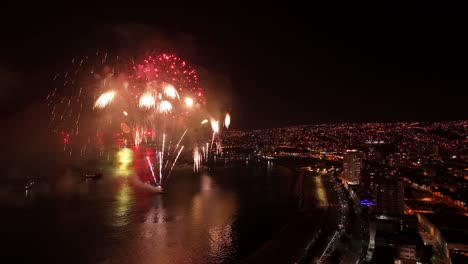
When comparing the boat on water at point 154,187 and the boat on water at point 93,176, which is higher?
the boat on water at point 93,176

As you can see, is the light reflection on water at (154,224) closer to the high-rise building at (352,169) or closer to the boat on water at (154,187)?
the boat on water at (154,187)

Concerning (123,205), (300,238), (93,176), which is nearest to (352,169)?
(300,238)

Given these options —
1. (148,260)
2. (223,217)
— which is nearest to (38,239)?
(148,260)

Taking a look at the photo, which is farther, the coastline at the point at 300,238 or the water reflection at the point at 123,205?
the water reflection at the point at 123,205

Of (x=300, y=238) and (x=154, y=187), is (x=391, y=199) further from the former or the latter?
(x=154, y=187)

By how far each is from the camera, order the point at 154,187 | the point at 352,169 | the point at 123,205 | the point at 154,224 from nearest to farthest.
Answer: the point at 154,224, the point at 123,205, the point at 154,187, the point at 352,169

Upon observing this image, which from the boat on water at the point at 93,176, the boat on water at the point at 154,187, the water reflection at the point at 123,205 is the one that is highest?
the boat on water at the point at 93,176

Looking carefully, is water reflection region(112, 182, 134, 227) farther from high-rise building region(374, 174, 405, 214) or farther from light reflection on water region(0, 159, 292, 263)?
high-rise building region(374, 174, 405, 214)

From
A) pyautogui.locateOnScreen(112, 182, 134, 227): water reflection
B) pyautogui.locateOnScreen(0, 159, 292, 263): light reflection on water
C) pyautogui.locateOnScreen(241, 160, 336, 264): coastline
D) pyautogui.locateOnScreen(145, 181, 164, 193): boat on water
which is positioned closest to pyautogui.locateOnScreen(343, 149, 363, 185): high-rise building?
pyautogui.locateOnScreen(0, 159, 292, 263): light reflection on water

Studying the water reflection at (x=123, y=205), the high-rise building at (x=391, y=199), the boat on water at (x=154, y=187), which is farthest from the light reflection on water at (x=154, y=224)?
the high-rise building at (x=391, y=199)

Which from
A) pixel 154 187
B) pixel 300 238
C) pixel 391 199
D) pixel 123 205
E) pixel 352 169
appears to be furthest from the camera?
pixel 352 169

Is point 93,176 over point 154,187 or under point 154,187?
over
